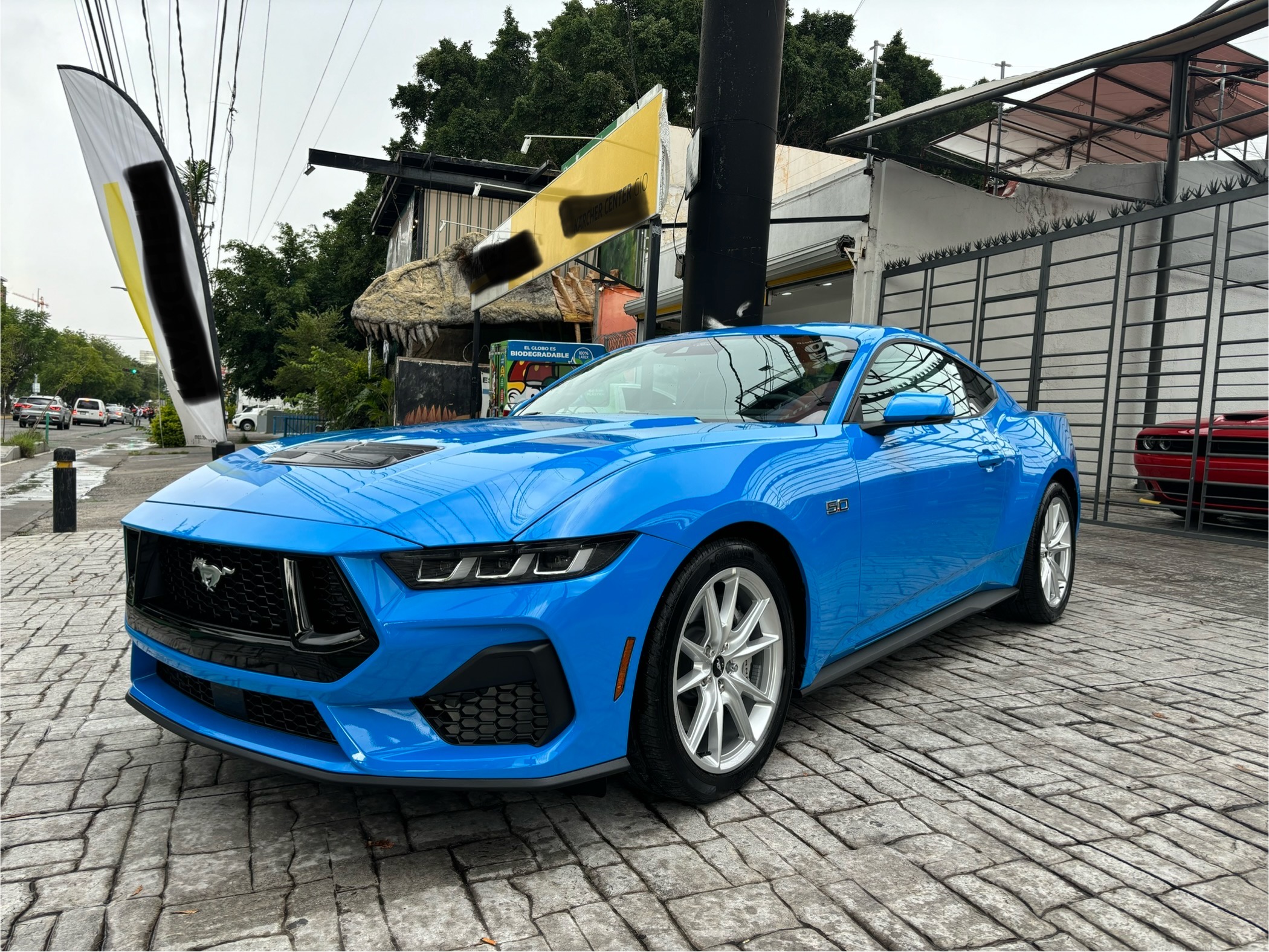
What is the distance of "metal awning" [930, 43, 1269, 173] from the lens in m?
11.4

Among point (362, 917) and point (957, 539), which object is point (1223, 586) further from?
point (362, 917)

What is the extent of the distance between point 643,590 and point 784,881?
795 millimetres

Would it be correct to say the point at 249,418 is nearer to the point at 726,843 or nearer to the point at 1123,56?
the point at 1123,56

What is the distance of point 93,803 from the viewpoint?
102 inches

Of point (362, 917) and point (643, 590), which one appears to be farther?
point (643, 590)

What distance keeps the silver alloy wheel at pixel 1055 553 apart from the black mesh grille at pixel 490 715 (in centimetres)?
337

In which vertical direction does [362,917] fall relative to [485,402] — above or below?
below

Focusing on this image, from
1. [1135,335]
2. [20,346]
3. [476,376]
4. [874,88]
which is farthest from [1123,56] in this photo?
[20,346]

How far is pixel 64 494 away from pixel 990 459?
846 cm

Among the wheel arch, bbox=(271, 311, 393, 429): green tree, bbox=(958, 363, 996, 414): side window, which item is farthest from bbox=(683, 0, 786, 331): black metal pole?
bbox=(271, 311, 393, 429): green tree

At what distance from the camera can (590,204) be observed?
417 inches

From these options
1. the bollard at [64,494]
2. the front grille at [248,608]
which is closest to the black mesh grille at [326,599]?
the front grille at [248,608]

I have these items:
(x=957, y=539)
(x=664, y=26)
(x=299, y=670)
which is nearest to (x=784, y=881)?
(x=299, y=670)

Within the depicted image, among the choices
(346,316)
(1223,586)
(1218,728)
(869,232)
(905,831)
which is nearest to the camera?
(905,831)
